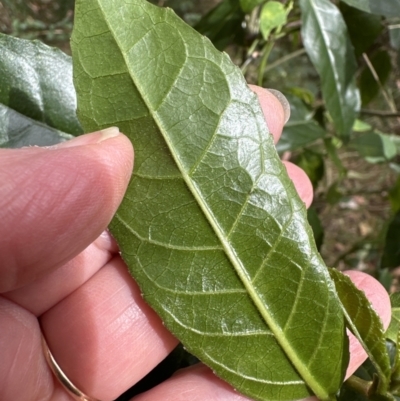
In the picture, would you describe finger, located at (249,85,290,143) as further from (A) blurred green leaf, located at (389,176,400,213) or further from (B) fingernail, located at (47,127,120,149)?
(A) blurred green leaf, located at (389,176,400,213)

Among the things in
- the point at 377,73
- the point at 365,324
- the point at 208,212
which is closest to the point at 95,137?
the point at 208,212

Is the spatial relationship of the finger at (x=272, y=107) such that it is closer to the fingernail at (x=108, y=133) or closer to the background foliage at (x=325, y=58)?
the background foliage at (x=325, y=58)

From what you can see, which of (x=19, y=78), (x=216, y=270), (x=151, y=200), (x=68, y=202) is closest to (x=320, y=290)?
(x=216, y=270)

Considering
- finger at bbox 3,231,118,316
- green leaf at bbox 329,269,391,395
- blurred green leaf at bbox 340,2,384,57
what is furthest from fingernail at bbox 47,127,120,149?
blurred green leaf at bbox 340,2,384,57

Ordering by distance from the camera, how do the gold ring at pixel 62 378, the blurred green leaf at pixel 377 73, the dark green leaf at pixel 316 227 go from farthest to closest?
1. the blurred green leaf at pixel 377 73
2. the dark green leaf at pixel 316 227
3. the gold ring at pixel 62 378

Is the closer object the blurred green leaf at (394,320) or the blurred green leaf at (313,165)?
the blurred green leaf at (394,320)

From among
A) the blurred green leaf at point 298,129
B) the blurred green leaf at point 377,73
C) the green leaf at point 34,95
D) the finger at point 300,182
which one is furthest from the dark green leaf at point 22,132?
the blurred green leaf at point 377,73

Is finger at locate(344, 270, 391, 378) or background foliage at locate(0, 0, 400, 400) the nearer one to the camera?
finger at locate(344, 270, 391, 378)
